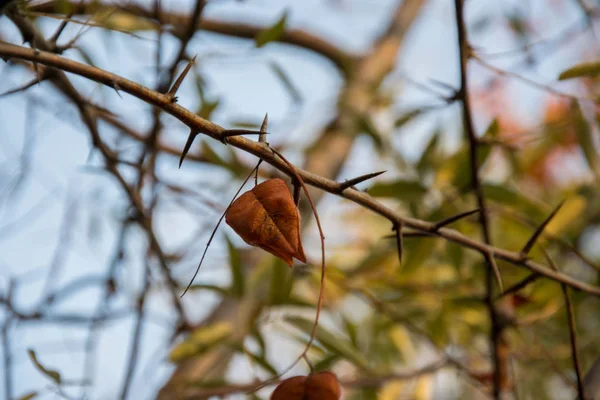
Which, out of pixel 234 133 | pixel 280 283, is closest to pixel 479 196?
pixel 280 283

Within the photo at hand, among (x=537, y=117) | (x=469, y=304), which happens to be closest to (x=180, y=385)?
(x=469, y=304)

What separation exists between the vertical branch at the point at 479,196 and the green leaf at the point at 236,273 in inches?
10.4

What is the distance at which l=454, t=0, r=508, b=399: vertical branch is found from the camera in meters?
0.48

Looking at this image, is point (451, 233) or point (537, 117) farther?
point (537, 117)

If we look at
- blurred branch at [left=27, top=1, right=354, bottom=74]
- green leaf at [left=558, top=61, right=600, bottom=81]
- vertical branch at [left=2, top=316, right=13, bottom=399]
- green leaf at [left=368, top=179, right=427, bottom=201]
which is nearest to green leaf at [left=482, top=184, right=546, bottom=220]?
green leaf at [left=368, top=179, right=427, bottom=201]

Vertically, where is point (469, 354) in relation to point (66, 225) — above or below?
below

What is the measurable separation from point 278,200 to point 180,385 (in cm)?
58

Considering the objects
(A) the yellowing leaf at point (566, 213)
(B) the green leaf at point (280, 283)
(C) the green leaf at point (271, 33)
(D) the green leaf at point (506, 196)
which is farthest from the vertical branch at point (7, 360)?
(A) the yellowing leaf at point (566, 213)

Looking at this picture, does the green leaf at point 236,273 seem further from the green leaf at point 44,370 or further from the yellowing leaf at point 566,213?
the yellowing leaf at point 566,213

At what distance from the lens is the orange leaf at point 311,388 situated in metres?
0.36

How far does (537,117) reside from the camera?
1.81 meters

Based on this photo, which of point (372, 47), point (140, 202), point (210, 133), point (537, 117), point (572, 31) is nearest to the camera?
point (210, 133)

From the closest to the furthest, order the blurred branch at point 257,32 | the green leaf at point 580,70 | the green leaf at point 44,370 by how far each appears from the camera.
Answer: the green leaf at point 44,370
the green leaf at point 580,70
the blurred branch at point 257,32

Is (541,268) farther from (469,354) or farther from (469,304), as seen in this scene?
(469,354)
